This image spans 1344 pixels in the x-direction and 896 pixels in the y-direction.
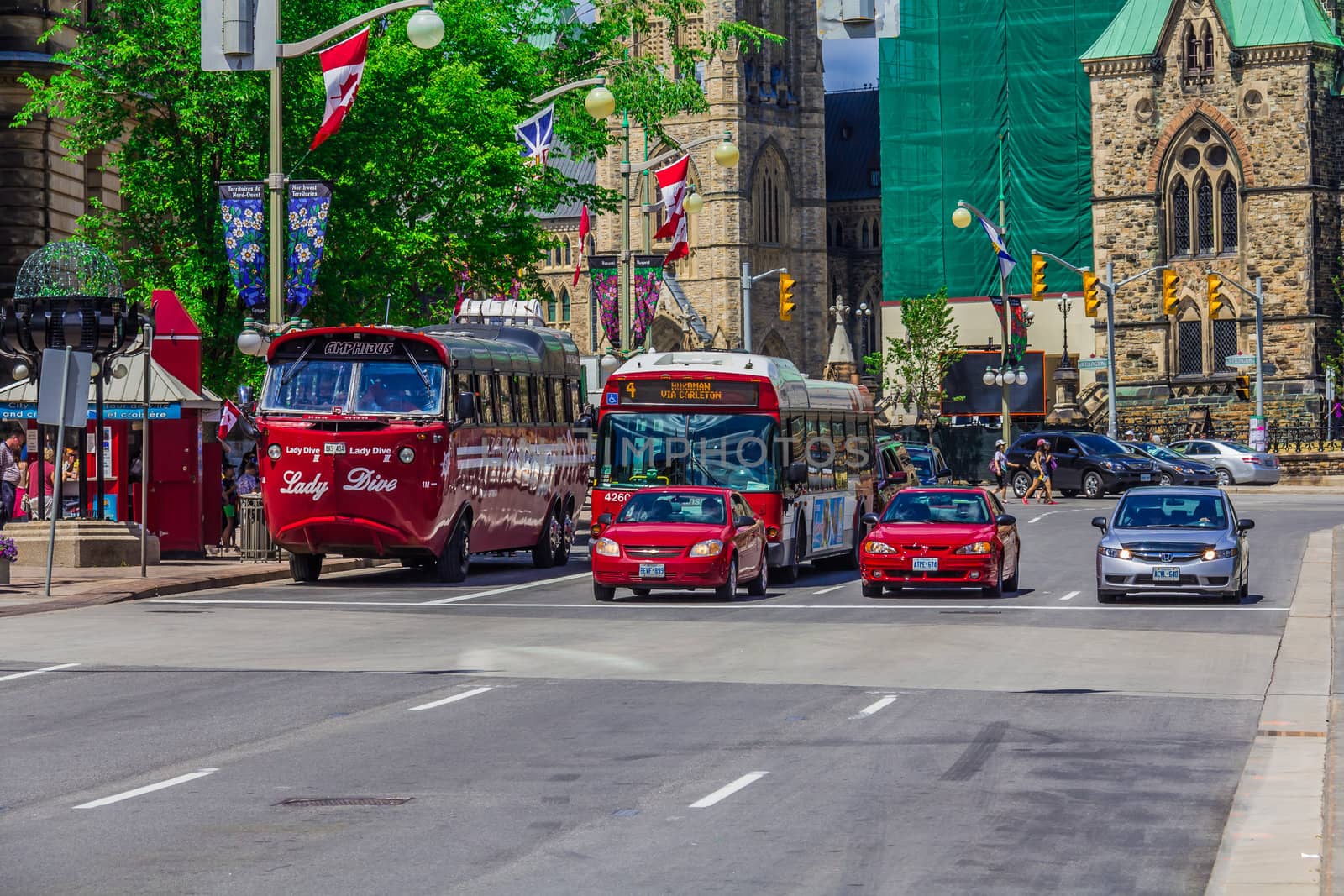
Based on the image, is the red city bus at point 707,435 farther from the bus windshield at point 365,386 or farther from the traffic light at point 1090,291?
the traffic light at point 1090,291

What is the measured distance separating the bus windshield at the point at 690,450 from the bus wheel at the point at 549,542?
A: 5.02m

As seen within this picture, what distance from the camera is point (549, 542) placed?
3409 centimetres

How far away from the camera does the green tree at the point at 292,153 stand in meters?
36.1

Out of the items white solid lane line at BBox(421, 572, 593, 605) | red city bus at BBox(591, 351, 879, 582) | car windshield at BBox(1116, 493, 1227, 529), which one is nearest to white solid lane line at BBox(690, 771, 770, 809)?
white solid lane line at BBox(421, 572, 593, 605)

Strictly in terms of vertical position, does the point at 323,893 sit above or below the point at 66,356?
below

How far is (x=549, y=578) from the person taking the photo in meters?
31.3

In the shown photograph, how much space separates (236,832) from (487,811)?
129 centimetres

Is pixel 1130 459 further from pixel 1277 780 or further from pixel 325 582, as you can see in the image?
pixel 1277 780

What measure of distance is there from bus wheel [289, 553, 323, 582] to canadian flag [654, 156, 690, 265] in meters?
16.3

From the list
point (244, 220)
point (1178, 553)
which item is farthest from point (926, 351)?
point (1178, 553)

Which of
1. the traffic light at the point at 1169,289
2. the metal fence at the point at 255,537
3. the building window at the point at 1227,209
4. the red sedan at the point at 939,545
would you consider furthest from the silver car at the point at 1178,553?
the building window at the point at 1227,209

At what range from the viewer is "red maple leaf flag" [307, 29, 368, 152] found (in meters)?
29.0

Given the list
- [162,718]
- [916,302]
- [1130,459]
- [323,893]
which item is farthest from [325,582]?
[916,302]

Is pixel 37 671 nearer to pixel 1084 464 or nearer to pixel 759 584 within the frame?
pixel 759 584
